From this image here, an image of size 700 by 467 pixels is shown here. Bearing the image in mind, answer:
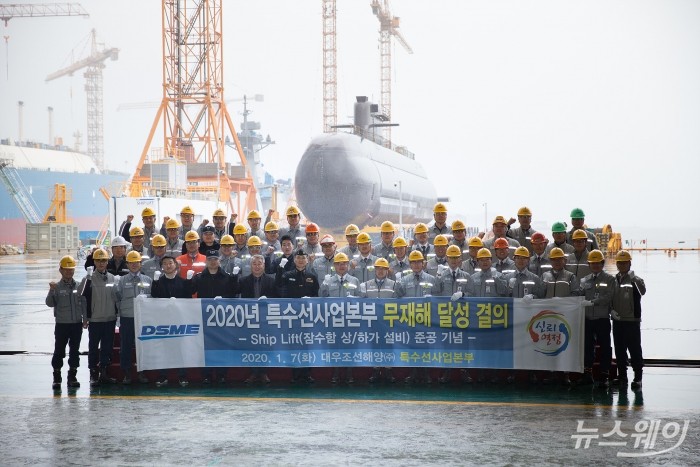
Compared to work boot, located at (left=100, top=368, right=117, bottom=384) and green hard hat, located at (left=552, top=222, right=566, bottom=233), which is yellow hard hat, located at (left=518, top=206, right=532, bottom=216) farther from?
work boot, located at (left=100, top=368, right=117, bottom=384)

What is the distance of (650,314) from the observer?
16734 millimetres

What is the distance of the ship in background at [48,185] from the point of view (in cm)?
7806

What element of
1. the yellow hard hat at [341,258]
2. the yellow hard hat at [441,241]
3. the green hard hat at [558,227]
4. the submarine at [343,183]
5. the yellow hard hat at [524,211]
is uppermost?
the submarine at [343,183]

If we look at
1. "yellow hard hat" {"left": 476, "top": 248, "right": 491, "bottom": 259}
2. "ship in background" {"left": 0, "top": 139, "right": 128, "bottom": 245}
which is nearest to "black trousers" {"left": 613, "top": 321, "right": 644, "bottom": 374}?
"yellow hard hat" {"left": 476, "top": 248, "right": 491, "bottom": 259}

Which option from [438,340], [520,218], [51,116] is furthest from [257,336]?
[51,116]

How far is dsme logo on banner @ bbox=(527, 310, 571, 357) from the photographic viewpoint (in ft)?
30.5

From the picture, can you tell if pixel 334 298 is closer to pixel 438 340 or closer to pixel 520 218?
pixel 438 340

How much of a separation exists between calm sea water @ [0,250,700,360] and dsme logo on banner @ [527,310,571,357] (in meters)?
2.94

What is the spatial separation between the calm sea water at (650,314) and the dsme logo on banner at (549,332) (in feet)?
9.63

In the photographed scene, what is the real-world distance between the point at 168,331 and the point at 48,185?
267 ft

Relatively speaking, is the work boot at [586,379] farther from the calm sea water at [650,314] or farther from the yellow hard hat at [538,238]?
the calm sea water at [650,314]

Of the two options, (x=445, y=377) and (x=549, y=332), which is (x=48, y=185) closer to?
(x=445, y=377)

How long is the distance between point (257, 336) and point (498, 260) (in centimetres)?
348

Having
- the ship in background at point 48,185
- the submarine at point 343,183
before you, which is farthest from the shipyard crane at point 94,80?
the submarine at point 343,183
